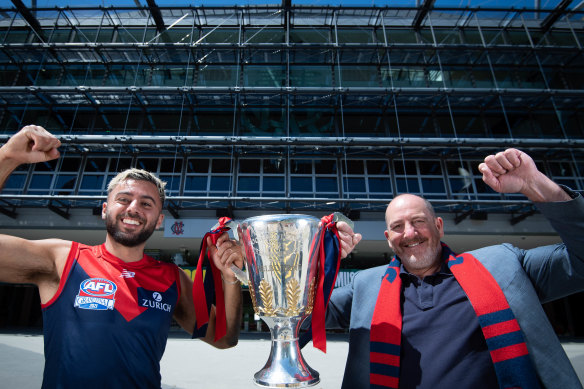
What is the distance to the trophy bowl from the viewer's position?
1106 mm

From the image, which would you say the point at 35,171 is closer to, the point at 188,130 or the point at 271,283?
the point at 188,130

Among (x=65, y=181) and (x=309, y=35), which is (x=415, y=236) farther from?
(x=309, y=35)

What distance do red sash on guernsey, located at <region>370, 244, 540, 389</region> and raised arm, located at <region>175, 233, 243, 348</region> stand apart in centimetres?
69

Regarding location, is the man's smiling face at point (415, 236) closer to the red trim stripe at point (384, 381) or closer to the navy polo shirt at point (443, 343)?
the navy polo shirt at point (443, 343)

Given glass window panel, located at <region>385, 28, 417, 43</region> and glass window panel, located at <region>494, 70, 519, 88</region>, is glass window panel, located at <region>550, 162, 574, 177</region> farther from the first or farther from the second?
glass window panel, located at <region>385, 28, 417, 43</region>

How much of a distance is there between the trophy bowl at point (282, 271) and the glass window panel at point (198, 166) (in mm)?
13313

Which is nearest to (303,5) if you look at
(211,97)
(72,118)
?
(211,97)

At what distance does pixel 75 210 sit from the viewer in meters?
12.2

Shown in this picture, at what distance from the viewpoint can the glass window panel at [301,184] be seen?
13.6 metres

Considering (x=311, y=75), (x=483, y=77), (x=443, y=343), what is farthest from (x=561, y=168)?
(x=443, y=343)

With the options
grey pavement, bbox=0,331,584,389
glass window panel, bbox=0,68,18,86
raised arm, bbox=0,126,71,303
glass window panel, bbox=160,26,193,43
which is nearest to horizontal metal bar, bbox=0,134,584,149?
glass window panel, bbox=0,68,18,86

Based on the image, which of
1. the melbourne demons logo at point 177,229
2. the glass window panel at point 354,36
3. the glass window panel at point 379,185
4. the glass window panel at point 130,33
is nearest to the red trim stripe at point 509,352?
the melbourne demons logo at point 177,229

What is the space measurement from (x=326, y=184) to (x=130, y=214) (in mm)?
12412

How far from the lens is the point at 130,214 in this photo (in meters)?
1.52
